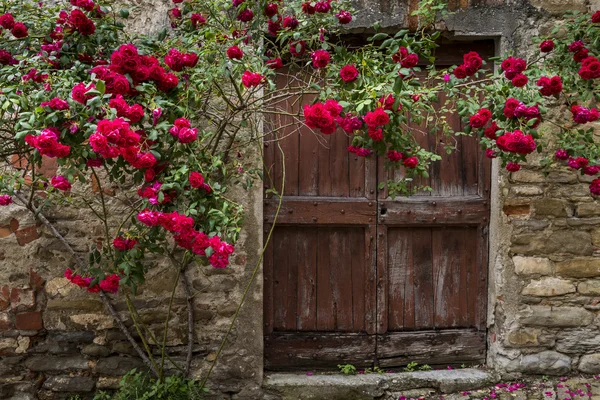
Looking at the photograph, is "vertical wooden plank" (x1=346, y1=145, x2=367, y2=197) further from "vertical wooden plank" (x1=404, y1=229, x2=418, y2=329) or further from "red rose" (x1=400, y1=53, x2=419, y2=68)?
"red rose" (x1=400, y1=53, x2=419, y2=68)

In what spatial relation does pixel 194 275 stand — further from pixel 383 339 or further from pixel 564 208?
pixel 564 208

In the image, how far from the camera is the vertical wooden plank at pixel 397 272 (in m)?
3.46

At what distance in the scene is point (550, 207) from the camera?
10.9ft

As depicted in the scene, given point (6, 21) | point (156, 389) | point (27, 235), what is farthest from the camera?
point (27, 235)

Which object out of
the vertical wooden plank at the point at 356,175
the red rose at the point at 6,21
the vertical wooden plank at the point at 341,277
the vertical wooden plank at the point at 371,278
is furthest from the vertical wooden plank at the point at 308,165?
the red rose at the point at 6,21

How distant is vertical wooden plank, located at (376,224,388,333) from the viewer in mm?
3418

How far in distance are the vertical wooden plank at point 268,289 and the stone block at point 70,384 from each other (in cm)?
106

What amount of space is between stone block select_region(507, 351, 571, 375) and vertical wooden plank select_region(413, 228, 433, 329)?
57 centimetres

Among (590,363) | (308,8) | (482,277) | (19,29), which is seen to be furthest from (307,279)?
(19,29)

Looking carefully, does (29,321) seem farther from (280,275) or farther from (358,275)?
(358,275)

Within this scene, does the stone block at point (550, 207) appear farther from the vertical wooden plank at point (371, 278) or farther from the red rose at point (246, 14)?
the red rose at point (246, 14)

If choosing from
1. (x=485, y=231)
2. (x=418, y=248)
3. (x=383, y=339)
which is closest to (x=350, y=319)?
(x=383, y=339)

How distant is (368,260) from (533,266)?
989 millimetres

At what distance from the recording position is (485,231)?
347 cm
